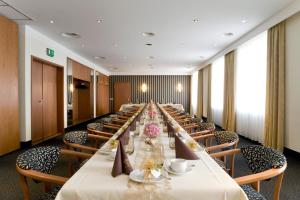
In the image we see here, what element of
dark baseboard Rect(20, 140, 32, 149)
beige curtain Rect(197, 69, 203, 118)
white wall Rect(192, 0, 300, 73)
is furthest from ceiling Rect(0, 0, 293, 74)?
beige curtain Rect(197, 69, 203, 118)

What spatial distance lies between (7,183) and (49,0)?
3.11 meters

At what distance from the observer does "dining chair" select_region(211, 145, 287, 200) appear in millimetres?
1695

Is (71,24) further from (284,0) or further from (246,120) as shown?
(246,120)

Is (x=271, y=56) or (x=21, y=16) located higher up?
(x=21, y=16)

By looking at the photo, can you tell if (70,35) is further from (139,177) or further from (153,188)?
(153,188)

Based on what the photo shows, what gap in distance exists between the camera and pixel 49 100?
698 cm

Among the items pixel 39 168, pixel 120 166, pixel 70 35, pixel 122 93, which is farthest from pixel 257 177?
pixel 122 93

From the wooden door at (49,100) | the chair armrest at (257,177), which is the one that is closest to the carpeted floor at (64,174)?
the chair armrest at (257,177)

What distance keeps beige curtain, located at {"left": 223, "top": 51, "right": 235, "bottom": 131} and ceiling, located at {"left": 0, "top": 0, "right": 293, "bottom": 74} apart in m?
0.61

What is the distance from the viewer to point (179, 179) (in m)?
1.44

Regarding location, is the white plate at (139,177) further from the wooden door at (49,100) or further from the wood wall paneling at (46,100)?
the wooden door at (49,100)

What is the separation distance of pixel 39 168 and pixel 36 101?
474cm

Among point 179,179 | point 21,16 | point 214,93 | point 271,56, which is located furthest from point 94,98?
point 179,179

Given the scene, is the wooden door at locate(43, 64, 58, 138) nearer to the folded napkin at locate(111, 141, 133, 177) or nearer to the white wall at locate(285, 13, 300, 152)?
the folded napkin at locate(111, 141, 133, 177)
